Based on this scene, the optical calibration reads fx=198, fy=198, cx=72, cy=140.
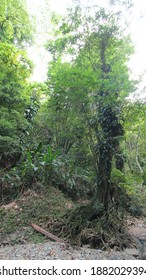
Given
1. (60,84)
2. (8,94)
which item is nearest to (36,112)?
(8,94)

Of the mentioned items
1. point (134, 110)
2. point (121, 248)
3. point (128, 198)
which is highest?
point (134, 110)

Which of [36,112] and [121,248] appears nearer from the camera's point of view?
[121,248]

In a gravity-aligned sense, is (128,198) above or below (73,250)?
above

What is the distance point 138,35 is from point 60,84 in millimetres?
3360

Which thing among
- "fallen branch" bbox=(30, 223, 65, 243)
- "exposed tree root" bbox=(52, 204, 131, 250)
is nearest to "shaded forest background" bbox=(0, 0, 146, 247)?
"exposed tree root" bbox=(52, 204, 131, 250)

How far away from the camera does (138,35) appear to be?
5801 millimetres

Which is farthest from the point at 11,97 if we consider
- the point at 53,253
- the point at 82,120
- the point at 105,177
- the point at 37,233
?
the point at 53,253

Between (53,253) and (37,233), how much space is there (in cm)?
101

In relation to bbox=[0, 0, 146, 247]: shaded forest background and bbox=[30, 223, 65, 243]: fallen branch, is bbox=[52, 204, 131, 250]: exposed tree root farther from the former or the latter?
bbox=[30, 223, 65, 243]: fallen branch

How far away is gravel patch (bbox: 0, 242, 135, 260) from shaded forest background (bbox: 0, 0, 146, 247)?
1.39 feet

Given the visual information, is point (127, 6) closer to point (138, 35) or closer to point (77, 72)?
point (138, 35)

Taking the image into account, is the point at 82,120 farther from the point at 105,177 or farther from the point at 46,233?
the point at 46,233
